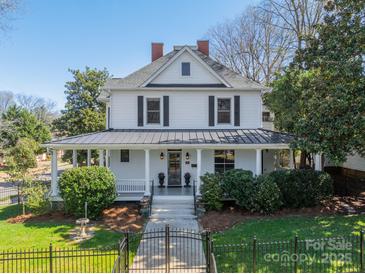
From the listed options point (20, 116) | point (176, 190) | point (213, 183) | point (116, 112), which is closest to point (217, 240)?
point (213, 183)

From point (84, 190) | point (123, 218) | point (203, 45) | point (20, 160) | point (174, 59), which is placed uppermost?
point (203, 45)

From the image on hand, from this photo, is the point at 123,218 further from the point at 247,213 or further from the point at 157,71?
the point at 157,71

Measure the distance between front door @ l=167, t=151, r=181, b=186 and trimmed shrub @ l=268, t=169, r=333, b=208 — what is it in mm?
5309

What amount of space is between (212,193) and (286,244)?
4.62 m

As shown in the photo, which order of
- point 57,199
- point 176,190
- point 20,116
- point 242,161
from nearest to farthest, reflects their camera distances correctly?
point 57,199
point 176,190
point 242,161
point 20,116

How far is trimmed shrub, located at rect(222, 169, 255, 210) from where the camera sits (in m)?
12.1

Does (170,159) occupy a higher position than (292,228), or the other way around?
(170,159)

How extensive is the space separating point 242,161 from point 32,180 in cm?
1140

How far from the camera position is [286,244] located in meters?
8.24

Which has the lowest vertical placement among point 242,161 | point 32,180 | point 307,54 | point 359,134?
point 32,180

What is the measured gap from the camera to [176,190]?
14781 millimetres

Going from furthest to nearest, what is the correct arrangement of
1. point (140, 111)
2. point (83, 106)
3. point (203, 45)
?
point (83, 106) → point (203, 45) → point (140, 111)

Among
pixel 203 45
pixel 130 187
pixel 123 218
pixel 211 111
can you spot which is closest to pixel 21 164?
pixel 130 187

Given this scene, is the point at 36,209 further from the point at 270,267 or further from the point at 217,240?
the point at 270,267
